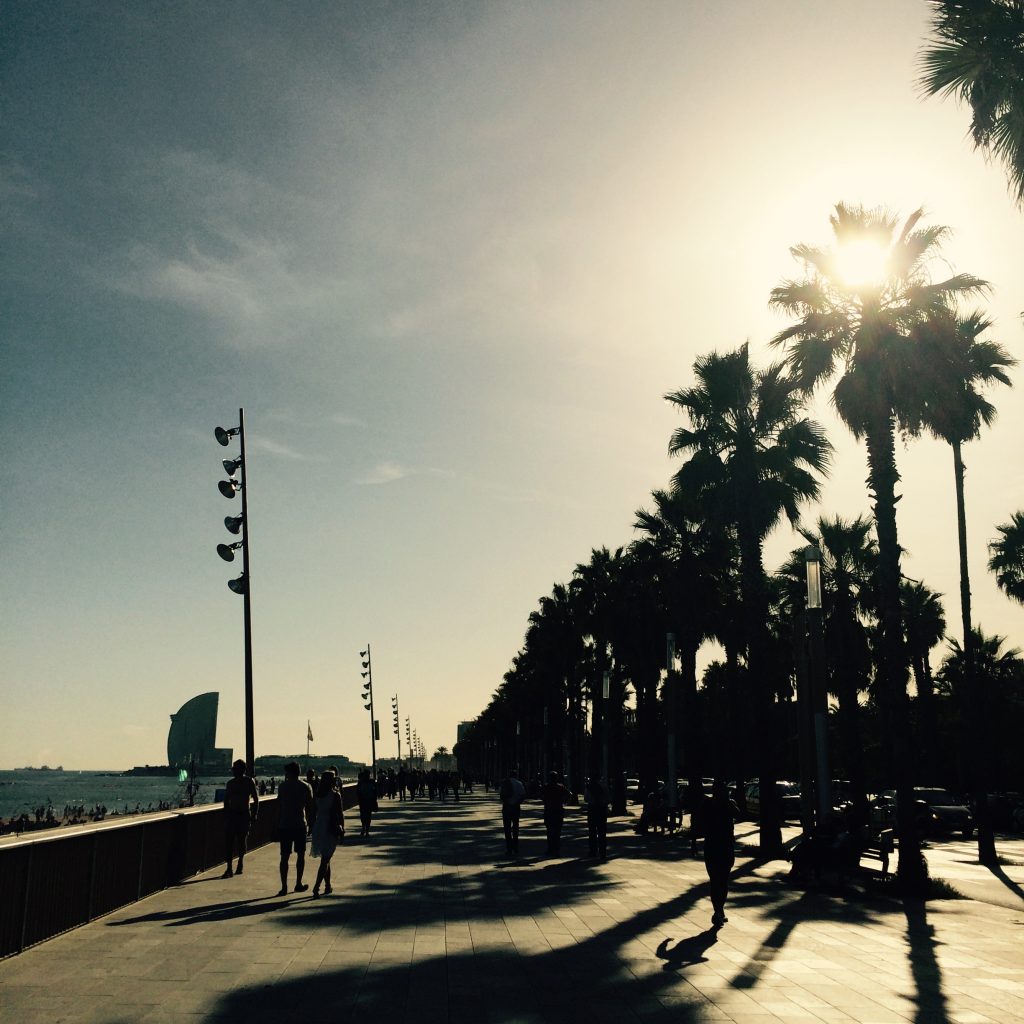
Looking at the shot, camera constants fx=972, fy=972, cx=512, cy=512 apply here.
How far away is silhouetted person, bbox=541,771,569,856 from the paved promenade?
204 inches

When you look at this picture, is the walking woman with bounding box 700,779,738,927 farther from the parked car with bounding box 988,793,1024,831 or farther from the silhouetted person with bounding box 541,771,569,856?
the parked car with bounding box 988,793,1024,831

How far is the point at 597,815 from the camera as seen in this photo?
20375mm

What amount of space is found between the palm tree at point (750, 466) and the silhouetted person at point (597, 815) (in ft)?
17.5

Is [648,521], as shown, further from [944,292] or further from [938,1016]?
[938,1016]

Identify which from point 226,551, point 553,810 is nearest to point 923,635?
point 553,810

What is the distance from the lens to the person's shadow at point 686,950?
927cm

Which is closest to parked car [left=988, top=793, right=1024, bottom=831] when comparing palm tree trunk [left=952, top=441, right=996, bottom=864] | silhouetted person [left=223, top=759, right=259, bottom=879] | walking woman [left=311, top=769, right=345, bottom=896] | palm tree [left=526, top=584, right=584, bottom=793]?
palm tree trunk [left=952, top=441, right=996, bottom=864]

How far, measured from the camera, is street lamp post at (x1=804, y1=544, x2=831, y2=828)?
57.1 ft

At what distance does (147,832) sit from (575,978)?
24.7 ft

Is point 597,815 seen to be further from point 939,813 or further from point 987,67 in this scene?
point 939,813

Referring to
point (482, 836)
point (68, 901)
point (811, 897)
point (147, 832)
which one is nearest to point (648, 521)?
point (482, 836)

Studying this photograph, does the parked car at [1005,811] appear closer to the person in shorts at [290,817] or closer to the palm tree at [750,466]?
the palm tree at [750,466]

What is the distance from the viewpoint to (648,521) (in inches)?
1465

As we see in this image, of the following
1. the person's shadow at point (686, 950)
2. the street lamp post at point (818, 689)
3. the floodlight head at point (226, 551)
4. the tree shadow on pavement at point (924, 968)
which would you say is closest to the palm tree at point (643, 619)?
the street lamp post at point (818, 689)
